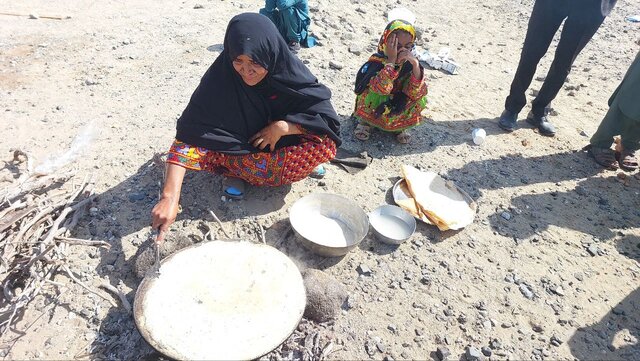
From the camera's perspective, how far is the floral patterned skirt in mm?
2750

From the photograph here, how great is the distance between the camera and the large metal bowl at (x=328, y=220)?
2.68m

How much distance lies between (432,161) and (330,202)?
3.85 feet

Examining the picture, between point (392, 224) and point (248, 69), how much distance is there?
4.52ft

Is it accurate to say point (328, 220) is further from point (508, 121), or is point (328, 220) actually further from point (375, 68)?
point (508, 121)

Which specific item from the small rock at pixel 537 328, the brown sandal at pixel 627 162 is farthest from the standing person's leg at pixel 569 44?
the small rock at pixel 537 328

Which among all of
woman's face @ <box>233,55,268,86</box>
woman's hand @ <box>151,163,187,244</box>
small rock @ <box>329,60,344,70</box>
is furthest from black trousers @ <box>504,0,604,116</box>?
woman's hand @ <box>151,163,187,244</box>

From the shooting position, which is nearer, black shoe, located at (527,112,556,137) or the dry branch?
the dry branch

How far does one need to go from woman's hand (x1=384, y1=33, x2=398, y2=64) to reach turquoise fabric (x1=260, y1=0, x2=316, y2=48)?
6.38 feet

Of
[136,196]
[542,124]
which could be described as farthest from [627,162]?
[136,196]

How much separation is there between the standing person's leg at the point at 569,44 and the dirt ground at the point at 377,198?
16.8 inches

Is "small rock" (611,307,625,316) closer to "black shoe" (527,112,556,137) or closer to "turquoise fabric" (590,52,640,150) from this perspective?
"turquoise fabric" (590,52,640,150)

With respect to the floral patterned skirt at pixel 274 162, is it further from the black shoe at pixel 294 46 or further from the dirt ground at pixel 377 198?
the black shoe at pixel 294 46

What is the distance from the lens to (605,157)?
3717 millimetres

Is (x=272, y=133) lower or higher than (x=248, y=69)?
lower
